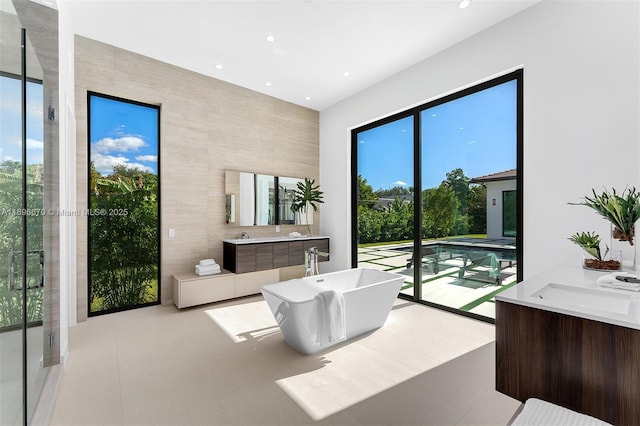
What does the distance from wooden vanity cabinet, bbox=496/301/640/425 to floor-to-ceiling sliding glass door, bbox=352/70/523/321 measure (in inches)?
78.2

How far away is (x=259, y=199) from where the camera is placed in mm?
4922

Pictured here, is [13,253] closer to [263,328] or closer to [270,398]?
[270,398]

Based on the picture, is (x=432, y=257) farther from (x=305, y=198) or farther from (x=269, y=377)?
(x=269, y=377)

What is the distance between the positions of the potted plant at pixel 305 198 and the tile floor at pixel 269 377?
235 cm

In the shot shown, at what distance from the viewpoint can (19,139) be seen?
1.69m

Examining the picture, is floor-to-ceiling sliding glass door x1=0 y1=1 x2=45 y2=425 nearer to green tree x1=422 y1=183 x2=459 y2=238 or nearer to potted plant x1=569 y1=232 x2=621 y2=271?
potted plant x1=569 y1=232 x2=621 y2=271

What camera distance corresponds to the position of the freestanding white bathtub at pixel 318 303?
2.56m

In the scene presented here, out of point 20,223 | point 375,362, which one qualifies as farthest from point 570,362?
point 20,223

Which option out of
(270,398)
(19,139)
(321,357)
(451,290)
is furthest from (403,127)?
(19,139)

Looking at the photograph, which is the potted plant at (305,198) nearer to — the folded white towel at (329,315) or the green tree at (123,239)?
the green tree at (123,239)

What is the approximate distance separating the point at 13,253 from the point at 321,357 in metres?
2.26

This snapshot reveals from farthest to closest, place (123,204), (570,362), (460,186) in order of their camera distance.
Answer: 1. (123,204)
2. (460,186)
3. (570,362)

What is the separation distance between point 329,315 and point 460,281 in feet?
7.03

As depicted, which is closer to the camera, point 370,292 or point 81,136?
point 370,292
